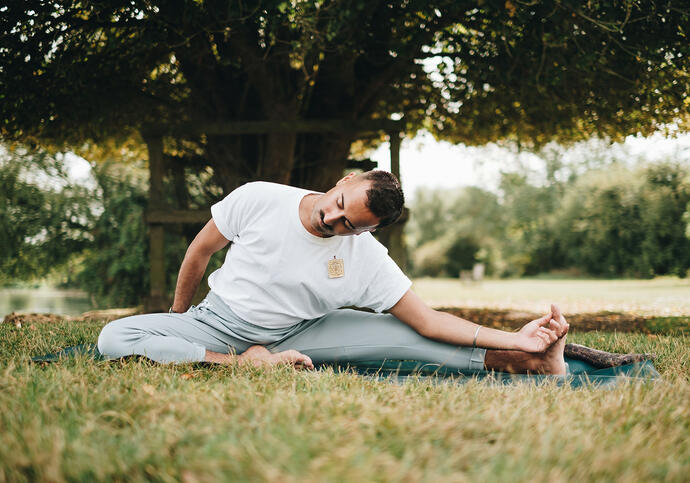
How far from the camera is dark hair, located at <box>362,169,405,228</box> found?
2502mm

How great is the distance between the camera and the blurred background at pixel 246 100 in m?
5.50

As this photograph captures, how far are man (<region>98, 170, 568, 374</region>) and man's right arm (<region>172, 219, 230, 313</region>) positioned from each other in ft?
0.06

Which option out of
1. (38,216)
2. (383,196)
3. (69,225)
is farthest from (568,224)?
(383,196)

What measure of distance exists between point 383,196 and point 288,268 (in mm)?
673

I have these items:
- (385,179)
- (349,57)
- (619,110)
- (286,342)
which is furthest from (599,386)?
(619,110)

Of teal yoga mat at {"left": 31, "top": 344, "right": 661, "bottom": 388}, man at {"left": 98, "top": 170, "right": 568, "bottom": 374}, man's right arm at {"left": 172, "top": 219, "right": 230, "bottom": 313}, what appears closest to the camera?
teal yoga mat at {"left": 31, "top": 344, "right": 661, "bottom": 388}

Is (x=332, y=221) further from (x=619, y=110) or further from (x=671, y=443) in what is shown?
(x=619, y=110)

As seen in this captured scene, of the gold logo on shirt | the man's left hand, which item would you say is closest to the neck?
the gold logo on shirt

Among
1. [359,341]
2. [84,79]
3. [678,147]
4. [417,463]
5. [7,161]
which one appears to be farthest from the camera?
[678,147]

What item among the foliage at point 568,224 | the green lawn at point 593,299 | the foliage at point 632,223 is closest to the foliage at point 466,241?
the foliage at point 568,224

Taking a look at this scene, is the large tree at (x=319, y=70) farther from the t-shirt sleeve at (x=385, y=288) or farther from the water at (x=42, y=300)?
the water at (x=42, y=300)

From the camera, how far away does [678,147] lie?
1778 cm

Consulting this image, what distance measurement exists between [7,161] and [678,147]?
63.4ft

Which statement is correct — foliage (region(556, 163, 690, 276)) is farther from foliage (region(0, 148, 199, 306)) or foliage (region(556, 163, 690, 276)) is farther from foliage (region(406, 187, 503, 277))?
foliage (region(0, 148, 199, 306))
